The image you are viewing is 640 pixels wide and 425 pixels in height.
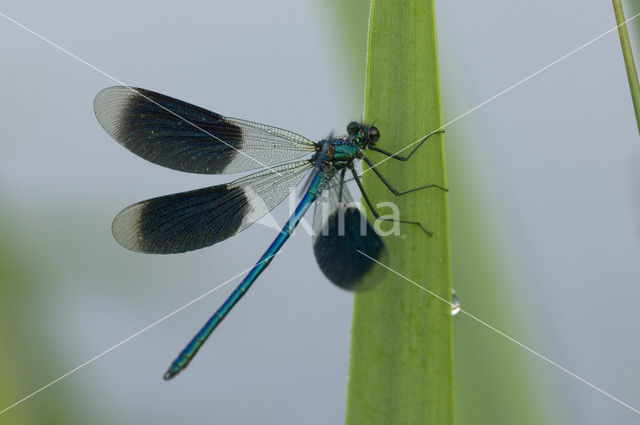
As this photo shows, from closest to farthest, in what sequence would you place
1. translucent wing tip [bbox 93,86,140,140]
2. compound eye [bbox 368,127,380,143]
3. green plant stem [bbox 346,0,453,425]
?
green plant stem [bbox 346,0,453,425] → compound eye [bbox 368,127,380,143] → translucent wing tip [bbox 93,86,140,140]

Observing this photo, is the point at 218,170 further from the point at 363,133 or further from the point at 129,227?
the point at 363,133

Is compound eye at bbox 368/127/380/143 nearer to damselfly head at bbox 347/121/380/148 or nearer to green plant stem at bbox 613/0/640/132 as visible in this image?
damselfly head at bbox 347/121/380/148

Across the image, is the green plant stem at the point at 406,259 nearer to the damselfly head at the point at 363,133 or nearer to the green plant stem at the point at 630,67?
the damselfly head at the point at 363,133

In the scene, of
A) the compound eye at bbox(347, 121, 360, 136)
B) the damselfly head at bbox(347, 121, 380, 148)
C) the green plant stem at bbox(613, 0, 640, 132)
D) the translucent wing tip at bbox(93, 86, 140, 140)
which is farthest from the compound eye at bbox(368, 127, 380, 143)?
the translucent wing tip at bbox(93, 86, 140, 140)

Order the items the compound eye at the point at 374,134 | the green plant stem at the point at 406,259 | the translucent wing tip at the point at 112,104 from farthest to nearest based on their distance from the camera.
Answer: the translucent wing tip at the point at 112,104 → the compound eye at the point at 374,134 → the green plant stem at the point at 406,259

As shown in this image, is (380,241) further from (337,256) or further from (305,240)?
(305,240)

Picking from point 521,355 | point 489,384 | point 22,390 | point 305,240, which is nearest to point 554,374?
point 521,355

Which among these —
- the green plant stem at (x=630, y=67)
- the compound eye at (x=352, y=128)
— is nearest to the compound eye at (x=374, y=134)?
the compound eye at (x=352, y=128)

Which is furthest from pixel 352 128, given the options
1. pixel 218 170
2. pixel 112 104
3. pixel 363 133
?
pixel 112 104
